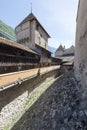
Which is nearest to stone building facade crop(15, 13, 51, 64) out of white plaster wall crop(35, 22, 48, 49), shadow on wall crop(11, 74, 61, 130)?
white plaster wall crop(35, 22, 48, 49)

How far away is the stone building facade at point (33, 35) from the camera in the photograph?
21.9 metres

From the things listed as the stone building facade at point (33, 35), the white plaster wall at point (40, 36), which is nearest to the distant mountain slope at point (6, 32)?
the white plaster wall at point (40, 36)

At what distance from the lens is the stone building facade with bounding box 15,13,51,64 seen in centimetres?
2186

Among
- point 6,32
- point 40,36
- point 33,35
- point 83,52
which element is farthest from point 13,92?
point 6,32

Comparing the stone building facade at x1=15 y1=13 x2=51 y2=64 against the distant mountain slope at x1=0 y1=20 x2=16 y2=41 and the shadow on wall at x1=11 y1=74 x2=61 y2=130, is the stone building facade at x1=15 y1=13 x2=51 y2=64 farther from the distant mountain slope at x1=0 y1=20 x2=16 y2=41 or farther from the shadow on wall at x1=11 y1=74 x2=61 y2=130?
the distant mountain slope at x1=0 y1=20 x2=16 y2=41

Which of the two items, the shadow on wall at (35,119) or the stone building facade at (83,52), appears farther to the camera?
the shadow on wall at (35,119)

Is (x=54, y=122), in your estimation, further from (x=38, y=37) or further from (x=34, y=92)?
(x=38, y=37)

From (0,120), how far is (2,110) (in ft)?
1.50

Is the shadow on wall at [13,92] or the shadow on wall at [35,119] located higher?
the shadow on wall at [13,92]

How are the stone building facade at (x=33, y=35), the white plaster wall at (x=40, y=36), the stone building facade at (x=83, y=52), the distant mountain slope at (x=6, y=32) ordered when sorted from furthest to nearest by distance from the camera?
Answer: the distant mountain slope at (x=6, y=32)
the white plaster wall at (x=40, y=36)
the stone building facade at (x=33, y=35)
the stone building facade at (x=83, y=52)

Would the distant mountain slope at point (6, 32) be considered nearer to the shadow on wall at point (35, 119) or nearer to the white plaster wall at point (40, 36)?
the white plaster wall at point (40, 36)

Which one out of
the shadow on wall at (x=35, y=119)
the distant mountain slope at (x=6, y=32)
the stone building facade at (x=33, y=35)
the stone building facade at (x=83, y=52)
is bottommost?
the shadow on wall at (x=35, y=119)

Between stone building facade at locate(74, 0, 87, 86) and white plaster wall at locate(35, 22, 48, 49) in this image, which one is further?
white plaster wall at locate(35, 22, 48, 49)

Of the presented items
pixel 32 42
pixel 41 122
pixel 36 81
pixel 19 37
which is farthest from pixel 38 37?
pixel 41 122
